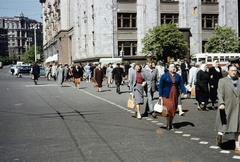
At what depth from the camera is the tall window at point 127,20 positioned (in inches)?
1724

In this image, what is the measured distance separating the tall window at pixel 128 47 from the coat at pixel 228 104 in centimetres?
3719

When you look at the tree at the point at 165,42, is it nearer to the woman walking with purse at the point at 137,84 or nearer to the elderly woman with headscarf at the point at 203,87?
the elderly woman with headscarf at the point at 203,87

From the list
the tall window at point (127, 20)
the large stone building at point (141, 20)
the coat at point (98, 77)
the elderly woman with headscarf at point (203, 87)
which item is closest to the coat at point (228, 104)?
the elderly woman with headscarf at point (203, 87)

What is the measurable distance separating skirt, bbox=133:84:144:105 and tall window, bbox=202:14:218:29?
36.8 meters

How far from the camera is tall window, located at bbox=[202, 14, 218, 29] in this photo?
45781 mm

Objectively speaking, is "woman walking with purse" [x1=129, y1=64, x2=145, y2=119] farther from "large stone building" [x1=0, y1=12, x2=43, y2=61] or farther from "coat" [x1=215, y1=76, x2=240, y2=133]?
"large stone building" [x1=0, y1=12, x2=43, y2=61]

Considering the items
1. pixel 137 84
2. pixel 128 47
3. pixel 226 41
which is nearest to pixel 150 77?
pixel 137 84

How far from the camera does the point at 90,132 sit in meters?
8.48

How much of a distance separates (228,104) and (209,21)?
41.4m

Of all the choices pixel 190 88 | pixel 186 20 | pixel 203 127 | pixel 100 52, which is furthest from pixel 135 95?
pixel 186 20

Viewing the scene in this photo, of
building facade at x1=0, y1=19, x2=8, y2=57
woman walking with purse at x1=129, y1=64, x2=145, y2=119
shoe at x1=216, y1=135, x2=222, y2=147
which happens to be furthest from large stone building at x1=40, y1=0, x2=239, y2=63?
building facade at x1=0, y1=19, x2=8, y2=57

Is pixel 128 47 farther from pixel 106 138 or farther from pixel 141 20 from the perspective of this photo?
pixel 106 138

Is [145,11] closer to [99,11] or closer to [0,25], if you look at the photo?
[99,11]

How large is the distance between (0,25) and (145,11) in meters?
161
